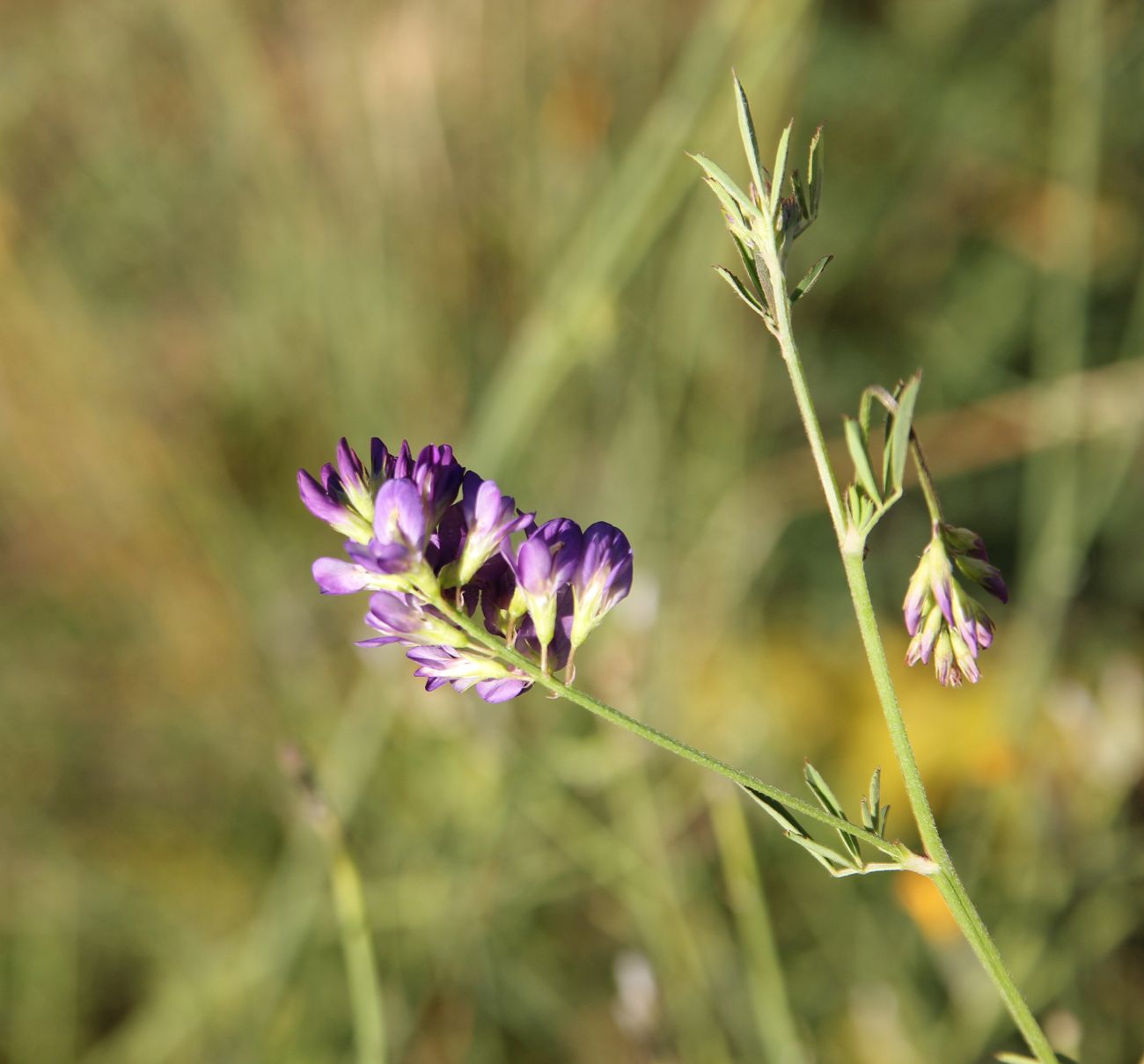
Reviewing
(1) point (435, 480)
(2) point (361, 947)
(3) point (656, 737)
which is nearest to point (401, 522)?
(1) point (435, 480)

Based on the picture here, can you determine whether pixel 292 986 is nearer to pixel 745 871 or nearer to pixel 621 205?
pixel 745 871

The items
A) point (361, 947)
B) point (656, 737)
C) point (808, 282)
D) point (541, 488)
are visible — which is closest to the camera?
point (656, 737)

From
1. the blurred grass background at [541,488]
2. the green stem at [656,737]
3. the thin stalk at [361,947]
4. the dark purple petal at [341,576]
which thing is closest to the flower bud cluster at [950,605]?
the green stem at [656,737]

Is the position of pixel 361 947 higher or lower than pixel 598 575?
lower

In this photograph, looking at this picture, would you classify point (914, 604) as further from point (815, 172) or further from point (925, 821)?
point (815, 172)

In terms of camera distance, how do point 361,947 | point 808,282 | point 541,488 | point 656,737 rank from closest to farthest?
point 656,737 → point 808,282 → point 361,947 → point 541,488

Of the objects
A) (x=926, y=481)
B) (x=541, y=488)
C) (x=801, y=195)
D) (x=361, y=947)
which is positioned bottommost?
(x=541, y=488)
